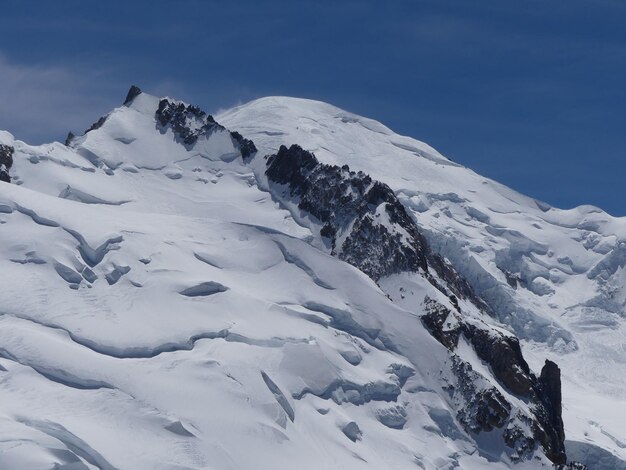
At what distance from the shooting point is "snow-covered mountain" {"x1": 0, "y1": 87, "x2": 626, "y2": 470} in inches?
3986

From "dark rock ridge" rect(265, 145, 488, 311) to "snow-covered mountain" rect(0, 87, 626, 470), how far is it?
0.79ft

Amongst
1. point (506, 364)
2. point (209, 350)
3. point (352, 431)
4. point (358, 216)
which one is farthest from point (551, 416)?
point (209, 350)

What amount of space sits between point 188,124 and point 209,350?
55.0 metres

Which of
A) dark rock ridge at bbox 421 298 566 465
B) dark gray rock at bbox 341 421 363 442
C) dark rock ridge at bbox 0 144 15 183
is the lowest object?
dark gray rock at bbox 341 421 363 442

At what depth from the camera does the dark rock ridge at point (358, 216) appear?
135m

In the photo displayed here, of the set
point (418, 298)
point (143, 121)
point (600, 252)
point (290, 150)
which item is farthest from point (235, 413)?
point (600, 252)

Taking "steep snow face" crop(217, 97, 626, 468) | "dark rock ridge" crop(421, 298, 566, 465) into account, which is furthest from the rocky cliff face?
"steep snow face" crop(217, 97, 626, 468)

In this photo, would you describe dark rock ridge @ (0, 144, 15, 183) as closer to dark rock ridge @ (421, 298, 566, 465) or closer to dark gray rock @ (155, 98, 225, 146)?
dark gray rock @ (155, 98, 225, 146)

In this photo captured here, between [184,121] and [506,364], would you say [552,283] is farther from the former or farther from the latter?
[506,364]

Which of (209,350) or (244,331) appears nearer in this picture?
(209,350)

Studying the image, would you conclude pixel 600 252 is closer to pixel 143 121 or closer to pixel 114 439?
pixel 143 121

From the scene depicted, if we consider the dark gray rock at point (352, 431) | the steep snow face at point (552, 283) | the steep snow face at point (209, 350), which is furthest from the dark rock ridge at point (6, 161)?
the dark gray rock at point (352, 431)

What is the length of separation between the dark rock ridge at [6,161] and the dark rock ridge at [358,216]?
28.5 m

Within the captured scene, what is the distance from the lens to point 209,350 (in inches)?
4333
